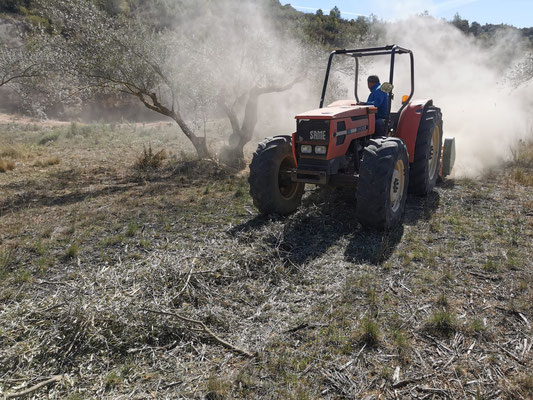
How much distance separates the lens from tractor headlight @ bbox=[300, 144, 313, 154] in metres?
5.39

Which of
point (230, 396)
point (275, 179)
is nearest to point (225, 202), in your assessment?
point (275, 179)

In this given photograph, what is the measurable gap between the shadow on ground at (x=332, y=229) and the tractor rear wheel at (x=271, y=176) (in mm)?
185

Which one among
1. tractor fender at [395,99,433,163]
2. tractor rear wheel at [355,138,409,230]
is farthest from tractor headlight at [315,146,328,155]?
tractor fender at [395,99,433,163]

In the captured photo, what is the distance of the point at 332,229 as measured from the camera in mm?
5457

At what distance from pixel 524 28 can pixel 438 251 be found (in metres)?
51.2

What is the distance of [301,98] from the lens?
645 inches

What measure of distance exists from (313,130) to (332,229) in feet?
4.27

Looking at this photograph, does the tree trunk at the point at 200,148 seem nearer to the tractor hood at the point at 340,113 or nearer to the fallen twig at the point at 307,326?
the tractor hood at the point at 340,113

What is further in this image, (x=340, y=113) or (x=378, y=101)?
(x=378, y=101)

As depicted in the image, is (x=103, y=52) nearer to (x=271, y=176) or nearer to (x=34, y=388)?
(x=271, y=176)

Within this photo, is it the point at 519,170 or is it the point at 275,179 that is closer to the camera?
the point at 275,179

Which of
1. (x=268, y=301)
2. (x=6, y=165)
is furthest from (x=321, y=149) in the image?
(x=6, y=165)

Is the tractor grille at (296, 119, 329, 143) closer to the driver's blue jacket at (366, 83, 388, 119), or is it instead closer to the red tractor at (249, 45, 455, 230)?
the red tractor at (249, 45, 455, 230)

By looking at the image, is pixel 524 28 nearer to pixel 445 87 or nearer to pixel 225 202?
pixel 445 87
